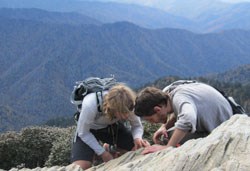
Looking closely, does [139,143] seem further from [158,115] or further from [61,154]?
[61,154]

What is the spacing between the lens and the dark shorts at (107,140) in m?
8.34

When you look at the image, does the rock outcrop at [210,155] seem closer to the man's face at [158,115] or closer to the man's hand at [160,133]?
the man's face at [158,115]

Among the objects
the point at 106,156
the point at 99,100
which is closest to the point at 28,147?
the point at 106,156

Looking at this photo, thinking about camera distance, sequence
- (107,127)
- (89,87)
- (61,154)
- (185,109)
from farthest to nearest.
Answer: (61,154), (107,127), (89,87), (185,109)

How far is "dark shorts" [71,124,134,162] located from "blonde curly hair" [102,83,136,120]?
43.2 inches

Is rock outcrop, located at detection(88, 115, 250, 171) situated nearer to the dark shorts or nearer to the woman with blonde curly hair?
the woman with blonde curly hair

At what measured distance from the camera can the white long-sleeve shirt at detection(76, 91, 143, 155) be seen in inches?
304

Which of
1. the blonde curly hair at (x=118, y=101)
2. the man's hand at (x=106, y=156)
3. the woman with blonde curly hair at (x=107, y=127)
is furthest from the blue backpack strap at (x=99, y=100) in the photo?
the man's hand at (x=106, y=156)

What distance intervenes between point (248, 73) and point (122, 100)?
160230mm

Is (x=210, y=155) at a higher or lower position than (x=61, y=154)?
higher

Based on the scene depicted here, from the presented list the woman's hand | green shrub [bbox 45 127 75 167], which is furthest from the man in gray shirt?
green shrub [bbox 45 127 75 167]

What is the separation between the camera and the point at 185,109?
23.2ft

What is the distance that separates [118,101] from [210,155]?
6.72ft

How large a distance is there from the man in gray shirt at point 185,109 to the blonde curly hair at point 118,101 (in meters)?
0.27
